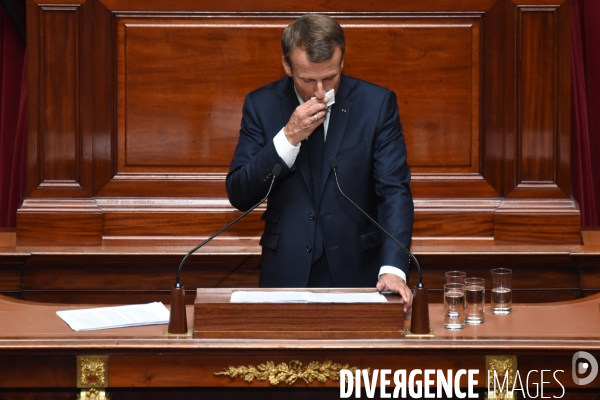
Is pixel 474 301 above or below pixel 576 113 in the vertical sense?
below

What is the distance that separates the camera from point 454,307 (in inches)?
95.2

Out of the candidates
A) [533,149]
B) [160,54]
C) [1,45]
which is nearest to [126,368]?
[160,54]

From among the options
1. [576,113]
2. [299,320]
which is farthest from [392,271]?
[576,113]

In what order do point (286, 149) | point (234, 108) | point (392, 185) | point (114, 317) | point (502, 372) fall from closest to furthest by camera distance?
point (502, 372)
point (114, 317)
point (286, 149)
point (392, 185)
point (234, 108)

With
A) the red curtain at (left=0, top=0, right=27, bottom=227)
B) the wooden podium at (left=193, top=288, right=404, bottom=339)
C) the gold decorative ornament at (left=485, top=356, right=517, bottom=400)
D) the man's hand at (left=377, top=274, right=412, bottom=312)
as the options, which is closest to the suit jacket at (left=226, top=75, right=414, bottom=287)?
the man's hand at (left=377, top=274, right=412, bottom=312)

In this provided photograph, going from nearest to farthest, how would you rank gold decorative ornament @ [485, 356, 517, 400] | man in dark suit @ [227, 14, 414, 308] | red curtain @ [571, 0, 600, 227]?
gold decorative ornament @ [485, 356, 517, 400], man in dark suit @ [227, 14, 414, 308], red curtain @ [571, 0, 600, 227]

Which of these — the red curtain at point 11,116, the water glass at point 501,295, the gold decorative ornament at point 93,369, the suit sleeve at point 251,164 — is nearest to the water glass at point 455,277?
the water glass at point 501,295

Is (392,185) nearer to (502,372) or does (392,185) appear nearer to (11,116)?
(502,372)

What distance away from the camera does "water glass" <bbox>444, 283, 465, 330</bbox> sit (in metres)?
2.42

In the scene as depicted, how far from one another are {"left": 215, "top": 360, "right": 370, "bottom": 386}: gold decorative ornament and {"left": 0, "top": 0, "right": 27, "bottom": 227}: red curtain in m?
2.27

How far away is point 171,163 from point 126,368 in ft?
5.44

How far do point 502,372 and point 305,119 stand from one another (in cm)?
89

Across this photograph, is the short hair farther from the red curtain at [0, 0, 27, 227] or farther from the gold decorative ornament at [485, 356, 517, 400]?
the red curtain at [0, 0, 27, 227]

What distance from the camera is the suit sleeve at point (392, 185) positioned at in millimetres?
2660
